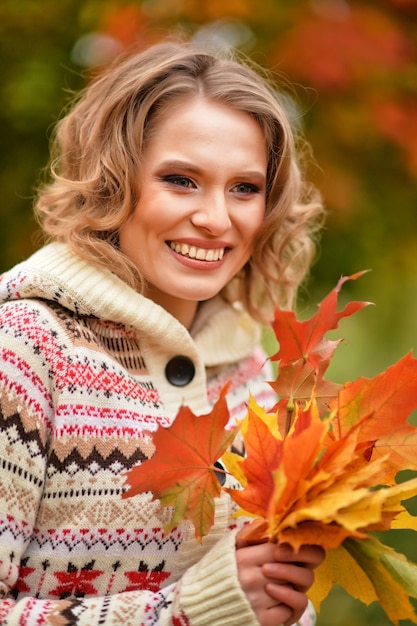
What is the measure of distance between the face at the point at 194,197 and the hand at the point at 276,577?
58 centimetres

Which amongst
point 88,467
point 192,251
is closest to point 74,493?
point 88,467

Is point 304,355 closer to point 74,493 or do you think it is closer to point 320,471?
point 320,471

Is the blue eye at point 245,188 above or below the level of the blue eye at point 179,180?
above

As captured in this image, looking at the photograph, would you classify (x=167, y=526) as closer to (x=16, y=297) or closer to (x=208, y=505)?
(x=208, y=505)

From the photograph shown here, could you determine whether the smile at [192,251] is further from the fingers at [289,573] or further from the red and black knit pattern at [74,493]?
the fingers at [289,573]

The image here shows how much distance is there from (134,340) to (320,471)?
2.10 feet

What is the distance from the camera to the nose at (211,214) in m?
1.65

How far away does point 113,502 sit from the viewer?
1.53 m

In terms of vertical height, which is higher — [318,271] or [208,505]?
[318,271]

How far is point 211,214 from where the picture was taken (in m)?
1.65

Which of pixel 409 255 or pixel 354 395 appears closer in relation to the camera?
pixel 354 395

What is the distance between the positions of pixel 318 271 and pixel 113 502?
2010 millimetres

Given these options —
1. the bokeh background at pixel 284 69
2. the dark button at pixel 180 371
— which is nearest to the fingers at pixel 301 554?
the dark button at pixel 180 371

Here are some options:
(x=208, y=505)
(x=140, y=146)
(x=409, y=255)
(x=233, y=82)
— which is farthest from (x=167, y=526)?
(x=409, y=255)
